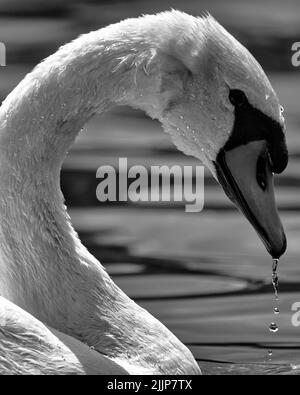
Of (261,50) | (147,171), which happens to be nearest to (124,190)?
(147,171)

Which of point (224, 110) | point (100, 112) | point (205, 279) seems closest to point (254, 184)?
point (224, 110)

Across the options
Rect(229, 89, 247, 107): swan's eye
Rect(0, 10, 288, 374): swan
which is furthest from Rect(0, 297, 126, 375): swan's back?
Rect(229, 89, 247, 107): swan's eye

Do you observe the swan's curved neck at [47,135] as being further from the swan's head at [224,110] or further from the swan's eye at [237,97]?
the swan's eye at [237,97]

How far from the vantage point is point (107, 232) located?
875 centimetres

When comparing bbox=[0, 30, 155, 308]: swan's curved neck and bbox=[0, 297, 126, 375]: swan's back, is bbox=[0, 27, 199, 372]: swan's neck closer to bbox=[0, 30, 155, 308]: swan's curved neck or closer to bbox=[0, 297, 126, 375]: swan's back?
bbox=[0, 30, 155, 308]: swan's curved neck

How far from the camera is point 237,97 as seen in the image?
5906mm

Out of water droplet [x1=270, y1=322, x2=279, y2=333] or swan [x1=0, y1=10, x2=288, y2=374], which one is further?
water droplet [x1=270, y1=322, x2=279, y2=333]

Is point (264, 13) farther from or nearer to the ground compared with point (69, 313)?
farther from the ground

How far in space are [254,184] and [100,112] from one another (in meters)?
0.69

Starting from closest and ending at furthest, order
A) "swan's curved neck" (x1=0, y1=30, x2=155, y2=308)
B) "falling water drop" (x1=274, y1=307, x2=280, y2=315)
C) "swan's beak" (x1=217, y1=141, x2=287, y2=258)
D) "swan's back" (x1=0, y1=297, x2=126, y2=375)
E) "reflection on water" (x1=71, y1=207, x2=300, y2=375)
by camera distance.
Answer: "swan's back" (x1=0, y1=297, x2=126, y2=375) < "swan's curved neck" (x1=0, y1=30, x2=155, y2=308) < "swan's beak" (x1=217, y1=141, x2=287, y2=258) < "falling water drop" (x1=274, y1=307, x2=280, y2=315) < "reflection on water" (x1=71, y1=207, x2=300, y2=375)

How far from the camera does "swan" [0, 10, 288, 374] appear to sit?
19.1 feet

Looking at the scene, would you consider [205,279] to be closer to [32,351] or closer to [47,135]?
[47,135]

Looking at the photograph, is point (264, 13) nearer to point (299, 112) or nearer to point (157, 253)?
point (299, 112)
